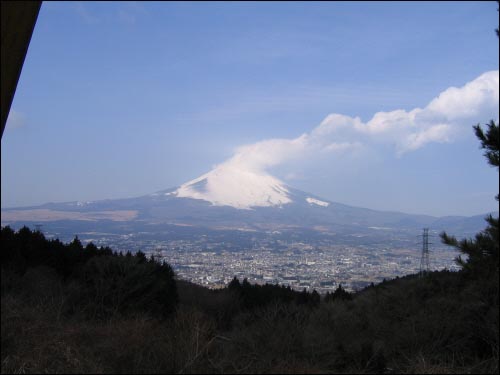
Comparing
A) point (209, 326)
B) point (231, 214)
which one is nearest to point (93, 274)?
point (209, 326)

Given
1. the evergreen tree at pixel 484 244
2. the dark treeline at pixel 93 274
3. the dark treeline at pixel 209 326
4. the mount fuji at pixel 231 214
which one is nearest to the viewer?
the dark treeline at pixel 209 326

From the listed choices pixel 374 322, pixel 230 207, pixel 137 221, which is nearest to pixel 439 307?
pixel 374 322

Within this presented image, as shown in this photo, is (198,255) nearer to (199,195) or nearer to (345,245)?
(345,245)

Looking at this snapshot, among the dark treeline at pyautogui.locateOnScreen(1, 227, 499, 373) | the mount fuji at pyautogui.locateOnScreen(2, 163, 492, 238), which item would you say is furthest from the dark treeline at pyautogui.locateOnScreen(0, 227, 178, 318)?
the mount fuji at pyautogui.locateOnScreen(2, 163, 492, 238)

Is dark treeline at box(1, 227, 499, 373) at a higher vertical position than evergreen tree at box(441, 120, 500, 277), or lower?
lower

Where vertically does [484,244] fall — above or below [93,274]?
above

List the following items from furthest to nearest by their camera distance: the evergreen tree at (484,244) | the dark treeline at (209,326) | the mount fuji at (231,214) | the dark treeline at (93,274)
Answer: the mount fuji at (231,214) < the dark treeline at (93,274) < the evergreen tree at (484,244) < the dark treeline at (209,326)

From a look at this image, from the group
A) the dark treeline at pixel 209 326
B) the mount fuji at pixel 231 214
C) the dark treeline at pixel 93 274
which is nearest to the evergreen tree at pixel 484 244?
the dark treeline at pixel 209 326

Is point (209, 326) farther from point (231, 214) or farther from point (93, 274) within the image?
point (231, 214)

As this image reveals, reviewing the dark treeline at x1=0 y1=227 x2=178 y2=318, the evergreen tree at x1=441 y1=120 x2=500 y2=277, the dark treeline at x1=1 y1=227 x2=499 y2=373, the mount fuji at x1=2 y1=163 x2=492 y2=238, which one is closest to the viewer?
the dark treeline at x1=1 y1=227 x2=499 y2=373

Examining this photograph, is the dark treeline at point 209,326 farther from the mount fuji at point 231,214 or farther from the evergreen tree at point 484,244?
the mount fuji at point 231,214

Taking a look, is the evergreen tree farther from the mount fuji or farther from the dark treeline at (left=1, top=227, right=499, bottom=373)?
the mount fuji
